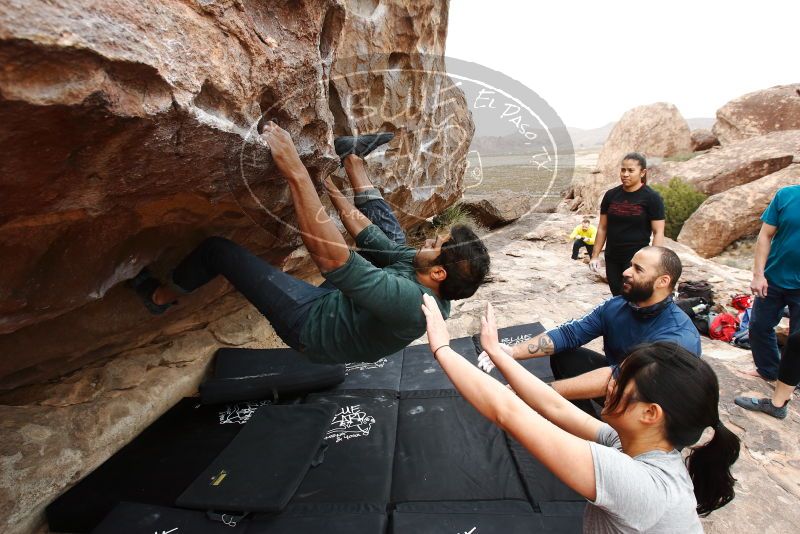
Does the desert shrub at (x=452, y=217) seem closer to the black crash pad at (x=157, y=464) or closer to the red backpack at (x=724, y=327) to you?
the red backpack at (x=724, y=327)

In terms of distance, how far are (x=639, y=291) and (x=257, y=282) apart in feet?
6.57

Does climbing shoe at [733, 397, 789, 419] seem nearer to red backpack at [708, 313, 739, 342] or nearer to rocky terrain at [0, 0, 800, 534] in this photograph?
rocky terrain at [0, 0, 800, 534]

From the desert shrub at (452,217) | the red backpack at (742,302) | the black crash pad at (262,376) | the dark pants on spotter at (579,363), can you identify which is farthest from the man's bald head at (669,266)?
the desert shrub at (452,217)

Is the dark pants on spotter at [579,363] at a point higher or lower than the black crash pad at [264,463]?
higher

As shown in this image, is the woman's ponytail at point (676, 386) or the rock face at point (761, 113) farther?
the rock face at point (761, 113)

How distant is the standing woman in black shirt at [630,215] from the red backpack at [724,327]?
1391mm

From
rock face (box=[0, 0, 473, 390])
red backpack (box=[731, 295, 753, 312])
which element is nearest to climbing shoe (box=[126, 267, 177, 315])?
rock face (box=[0, 0, 473, 390])

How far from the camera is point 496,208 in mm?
9797

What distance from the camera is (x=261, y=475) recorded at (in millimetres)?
2439

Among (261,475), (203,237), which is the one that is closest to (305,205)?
(203,237)

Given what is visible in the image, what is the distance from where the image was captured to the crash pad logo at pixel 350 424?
9.62 feet

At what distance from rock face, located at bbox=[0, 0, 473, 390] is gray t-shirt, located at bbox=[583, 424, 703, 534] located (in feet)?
5.35

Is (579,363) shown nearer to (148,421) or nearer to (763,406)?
(763,406)


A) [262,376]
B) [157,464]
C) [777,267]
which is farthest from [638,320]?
[157,464]
